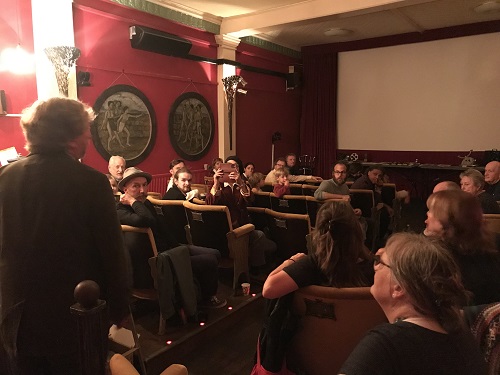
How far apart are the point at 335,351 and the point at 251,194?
9.59 ft

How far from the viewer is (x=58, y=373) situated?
1.28 m

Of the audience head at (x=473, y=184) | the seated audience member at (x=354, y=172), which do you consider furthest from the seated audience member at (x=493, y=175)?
the seated audience member at (x=354, y=172)

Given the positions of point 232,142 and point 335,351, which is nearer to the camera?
Answer: point 335,351

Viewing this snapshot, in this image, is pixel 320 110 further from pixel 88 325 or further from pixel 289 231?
pixel 88 325

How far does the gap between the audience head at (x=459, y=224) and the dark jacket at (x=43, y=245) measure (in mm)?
1540

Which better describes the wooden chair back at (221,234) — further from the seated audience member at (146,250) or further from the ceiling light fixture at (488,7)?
the ceiling light fixture at (488,7)

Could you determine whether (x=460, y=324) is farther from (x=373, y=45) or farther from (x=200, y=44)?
(x=373, y=45)

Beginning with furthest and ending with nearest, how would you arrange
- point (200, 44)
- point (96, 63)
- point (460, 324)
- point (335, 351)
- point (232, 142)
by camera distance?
point (232, 142) → point (200, 44) → point (96, 63) → point (335, 351) → point (460, 324)

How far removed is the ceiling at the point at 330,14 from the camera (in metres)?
5.73

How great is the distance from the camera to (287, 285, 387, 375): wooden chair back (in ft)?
4.75

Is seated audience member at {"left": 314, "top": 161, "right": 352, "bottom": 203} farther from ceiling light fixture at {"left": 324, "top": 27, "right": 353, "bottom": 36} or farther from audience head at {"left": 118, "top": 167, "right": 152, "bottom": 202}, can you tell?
ceiling light fixture at {"left": 324, "top": 27, "right": 353, "bottom": 36}

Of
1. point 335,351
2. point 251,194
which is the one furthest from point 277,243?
point 335,351

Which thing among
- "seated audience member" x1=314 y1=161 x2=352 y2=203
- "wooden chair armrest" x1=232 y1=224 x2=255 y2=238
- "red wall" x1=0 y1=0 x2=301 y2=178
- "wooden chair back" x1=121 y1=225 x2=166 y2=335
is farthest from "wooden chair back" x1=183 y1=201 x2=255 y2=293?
"red wall" x1=0 y1=0 x2=301 y2=178

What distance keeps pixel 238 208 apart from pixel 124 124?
2.55 metres
